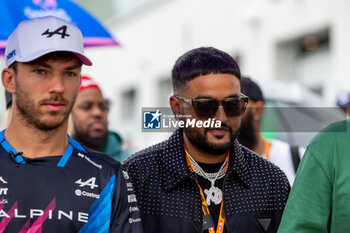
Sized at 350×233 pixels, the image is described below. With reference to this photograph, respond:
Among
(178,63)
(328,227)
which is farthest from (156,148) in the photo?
(328,227)

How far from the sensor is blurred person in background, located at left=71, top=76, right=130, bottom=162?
5238 mm

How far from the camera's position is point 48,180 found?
2.53 meters

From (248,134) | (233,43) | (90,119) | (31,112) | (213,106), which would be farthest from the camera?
(233,43)

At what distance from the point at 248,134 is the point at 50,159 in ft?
7.32

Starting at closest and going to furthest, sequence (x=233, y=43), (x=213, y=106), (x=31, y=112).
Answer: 1. (x=31, y=112)
2. (x=213, y=106)
3. (x=233, y=43)

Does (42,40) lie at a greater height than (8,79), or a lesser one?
greater

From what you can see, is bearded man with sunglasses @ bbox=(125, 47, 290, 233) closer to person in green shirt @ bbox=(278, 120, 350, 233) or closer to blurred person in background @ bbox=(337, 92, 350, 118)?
person in green shirt @ bbox=(278, 120, 350, 233)

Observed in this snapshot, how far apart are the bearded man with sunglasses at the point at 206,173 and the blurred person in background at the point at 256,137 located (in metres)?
1.22

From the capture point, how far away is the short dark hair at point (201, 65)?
10.1 feet

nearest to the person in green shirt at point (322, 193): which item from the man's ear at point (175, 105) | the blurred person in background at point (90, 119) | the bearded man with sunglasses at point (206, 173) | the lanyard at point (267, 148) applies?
the bearded man with sunglasses at point (206, 173)

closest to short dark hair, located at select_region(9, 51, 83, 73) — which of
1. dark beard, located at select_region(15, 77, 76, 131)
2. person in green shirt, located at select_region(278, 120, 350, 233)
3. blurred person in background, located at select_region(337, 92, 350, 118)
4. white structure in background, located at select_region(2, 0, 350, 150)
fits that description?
dark beard, located at select_region(15, 77, 76, 131)

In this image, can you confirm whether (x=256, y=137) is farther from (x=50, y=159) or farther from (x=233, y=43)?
(x=233, y=43)

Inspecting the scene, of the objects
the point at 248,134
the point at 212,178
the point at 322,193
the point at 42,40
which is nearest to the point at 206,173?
the point at 212,178

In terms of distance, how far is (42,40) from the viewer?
8.65ft
